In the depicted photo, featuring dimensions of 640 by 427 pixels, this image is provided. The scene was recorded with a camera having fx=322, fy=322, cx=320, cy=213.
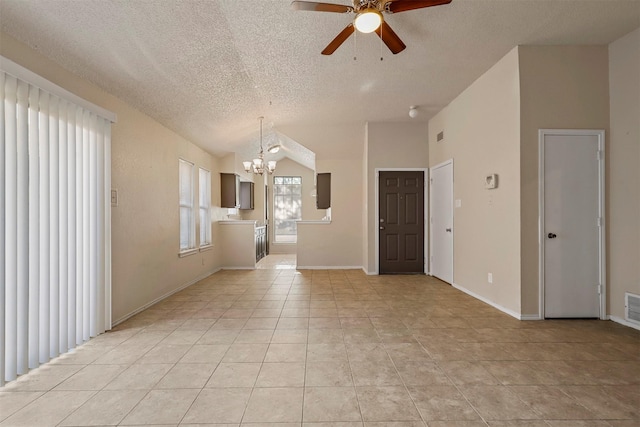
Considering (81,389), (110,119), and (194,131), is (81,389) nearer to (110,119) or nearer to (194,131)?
(110,119)

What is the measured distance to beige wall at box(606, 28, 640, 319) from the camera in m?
3.16

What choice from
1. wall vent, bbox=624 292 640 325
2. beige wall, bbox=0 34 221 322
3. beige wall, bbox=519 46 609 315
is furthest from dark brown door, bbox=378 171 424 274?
beige wall, bbox=0 34 221 322

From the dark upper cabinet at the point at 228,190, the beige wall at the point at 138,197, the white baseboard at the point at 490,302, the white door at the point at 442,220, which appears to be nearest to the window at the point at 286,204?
the dark upper cabinet at the point at 228,190

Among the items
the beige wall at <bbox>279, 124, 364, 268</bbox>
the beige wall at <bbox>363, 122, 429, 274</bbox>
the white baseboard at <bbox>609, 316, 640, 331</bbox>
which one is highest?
the beige wall at <bbox>363, 122, 429, 274</bbox>

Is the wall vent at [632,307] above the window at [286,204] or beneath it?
beneath

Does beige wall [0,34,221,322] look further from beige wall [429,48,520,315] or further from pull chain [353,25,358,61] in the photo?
beige wall [429,48,520,315]

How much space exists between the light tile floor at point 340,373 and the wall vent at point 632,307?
0.15 m

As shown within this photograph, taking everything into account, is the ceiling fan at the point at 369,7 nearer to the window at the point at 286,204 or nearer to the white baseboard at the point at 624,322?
the white baseboard at the point at 624,322

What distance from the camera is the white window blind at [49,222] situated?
2.20 metres

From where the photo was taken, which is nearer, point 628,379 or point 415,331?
point 628,379

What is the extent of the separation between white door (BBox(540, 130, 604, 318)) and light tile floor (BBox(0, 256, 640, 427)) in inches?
10.0

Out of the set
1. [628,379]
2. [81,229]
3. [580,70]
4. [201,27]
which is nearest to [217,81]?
[201,27]

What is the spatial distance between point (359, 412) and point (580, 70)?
158 inches

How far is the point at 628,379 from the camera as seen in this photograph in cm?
217
